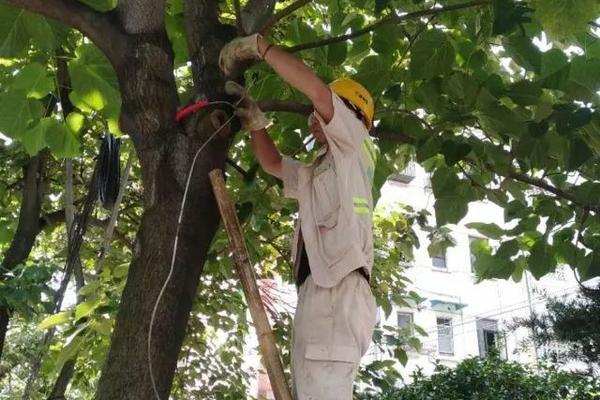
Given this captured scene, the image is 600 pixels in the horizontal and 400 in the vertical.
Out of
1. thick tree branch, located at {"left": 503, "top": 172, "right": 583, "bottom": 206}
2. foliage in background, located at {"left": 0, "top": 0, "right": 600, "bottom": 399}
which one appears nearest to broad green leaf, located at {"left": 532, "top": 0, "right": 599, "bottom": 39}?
foliage in background, located at {"left": 0, "top": 0, "right": 600, "bottom": 399}

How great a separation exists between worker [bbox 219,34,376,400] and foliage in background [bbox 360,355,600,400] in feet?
22.3

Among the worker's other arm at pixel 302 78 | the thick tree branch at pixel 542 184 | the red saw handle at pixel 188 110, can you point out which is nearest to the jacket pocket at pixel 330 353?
the worker's other arm at pixel 302 78

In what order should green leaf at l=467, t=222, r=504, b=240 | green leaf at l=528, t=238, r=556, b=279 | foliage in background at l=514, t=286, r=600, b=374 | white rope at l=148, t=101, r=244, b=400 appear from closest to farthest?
white rope at l=148, t=101, r=244, b=400, green leaf at l=528, t=238, r=556, b=279, green leaf at l=467, t=222, r=504, b=240, foliage in background at l=514, t=286, r=600, b=374

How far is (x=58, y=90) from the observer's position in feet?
11.3

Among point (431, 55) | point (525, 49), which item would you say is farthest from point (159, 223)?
point (525, 49)

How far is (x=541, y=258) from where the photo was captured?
156 inches

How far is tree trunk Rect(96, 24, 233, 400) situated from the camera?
6.71 feet

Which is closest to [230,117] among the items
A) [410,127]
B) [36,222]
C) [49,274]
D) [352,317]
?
[352,317]

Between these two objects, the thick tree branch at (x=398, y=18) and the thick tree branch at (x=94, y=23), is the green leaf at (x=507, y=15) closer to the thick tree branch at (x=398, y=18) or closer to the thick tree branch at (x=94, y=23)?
the thick tree branch at (x=398, y=18)

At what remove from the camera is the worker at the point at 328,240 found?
7.50ft

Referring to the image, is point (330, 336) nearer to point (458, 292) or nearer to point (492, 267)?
point (492, 267)

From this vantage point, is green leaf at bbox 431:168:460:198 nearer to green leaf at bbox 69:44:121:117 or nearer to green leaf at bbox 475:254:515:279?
green leaf at bbox 475:254:515:279

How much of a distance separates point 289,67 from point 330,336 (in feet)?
3.19

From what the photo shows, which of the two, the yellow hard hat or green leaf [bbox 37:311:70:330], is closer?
the yellow hard hat
